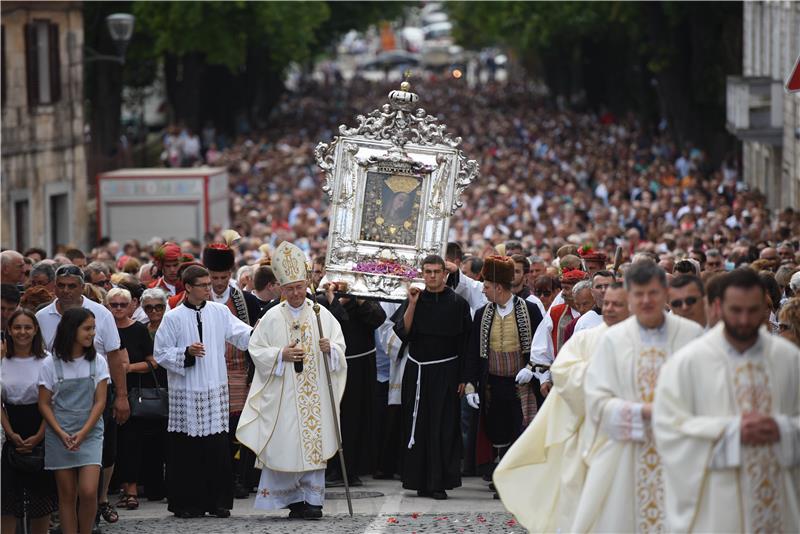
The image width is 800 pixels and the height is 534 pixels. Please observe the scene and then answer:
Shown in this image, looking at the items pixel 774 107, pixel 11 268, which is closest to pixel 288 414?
pixel 11 268

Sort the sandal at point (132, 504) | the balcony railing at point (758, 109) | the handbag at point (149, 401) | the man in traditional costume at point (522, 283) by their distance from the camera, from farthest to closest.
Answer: the balcony railing at point (758, 109) → the man in traditional costume at point (522, 283) → the sandal at point (132, 504) → the handbag at point (149, 401)

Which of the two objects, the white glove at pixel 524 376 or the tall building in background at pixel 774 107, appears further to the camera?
the tall building in background at pixel 774 107

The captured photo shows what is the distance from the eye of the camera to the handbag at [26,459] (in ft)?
33.0

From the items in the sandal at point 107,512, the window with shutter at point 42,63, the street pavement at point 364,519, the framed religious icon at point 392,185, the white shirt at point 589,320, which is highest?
the window with shutter at point 42,63

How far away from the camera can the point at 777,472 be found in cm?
754

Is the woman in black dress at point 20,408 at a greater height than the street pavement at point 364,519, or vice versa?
the woman in black dress at point 20,408

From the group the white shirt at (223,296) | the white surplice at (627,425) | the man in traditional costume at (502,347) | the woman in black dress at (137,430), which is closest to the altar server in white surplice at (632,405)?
the white surplice at (627,425)

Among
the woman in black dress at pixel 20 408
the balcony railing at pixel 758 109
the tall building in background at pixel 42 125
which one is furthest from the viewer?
the balcony railing at pixel 758 109

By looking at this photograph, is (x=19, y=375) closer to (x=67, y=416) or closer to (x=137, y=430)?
(x=67, y=416)

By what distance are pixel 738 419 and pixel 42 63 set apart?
24674mm

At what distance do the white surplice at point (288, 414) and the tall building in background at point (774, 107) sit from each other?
20.4 meters

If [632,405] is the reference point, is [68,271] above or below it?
above

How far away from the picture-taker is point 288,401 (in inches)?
461

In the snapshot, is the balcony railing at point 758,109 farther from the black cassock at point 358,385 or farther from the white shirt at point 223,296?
the white shirt at point 223,296
